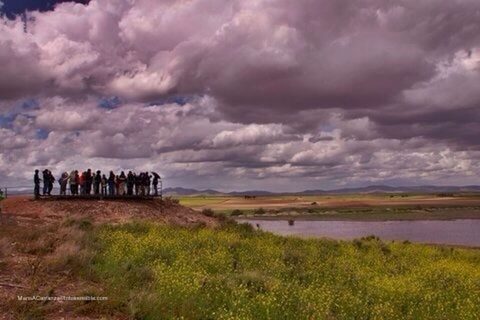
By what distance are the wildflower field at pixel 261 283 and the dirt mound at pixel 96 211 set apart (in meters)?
4.69

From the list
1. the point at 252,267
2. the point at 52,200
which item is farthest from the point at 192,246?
the point at 52,200

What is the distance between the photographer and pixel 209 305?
13055 millimetres

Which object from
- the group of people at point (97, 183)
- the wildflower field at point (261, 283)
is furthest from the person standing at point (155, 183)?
the wildflower field at point (261, 283)

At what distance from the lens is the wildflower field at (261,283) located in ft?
41.3

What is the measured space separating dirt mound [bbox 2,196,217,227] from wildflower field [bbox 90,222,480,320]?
15.4ft

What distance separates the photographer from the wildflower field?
12578 millimetres

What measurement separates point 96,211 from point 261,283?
60.9 feet

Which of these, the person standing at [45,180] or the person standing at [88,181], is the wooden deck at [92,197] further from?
the person standing at [88,181]

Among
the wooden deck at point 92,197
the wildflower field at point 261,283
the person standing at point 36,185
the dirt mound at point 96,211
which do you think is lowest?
the wildflower field at point 261,283

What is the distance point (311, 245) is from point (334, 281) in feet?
36.7

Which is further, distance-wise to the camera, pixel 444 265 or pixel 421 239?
Result: pixel 421 239

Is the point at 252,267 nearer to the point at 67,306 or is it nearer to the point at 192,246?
the point at 192,246

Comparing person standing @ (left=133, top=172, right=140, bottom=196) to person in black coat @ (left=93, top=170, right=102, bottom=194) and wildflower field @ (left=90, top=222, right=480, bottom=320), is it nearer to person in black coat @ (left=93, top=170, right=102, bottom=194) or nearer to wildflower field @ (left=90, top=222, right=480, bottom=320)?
person in black coat @ (left=93, top=170, right=102, bottom=194)

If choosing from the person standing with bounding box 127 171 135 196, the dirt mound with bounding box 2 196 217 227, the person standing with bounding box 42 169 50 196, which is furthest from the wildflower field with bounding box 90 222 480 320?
the person standing with bounding box 127 171 135 196
